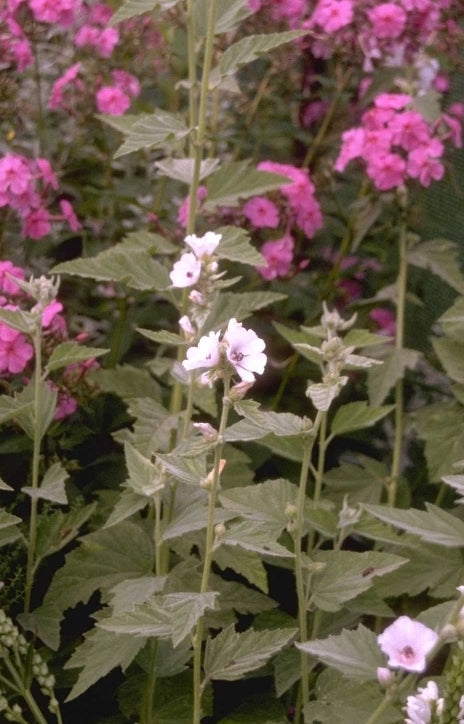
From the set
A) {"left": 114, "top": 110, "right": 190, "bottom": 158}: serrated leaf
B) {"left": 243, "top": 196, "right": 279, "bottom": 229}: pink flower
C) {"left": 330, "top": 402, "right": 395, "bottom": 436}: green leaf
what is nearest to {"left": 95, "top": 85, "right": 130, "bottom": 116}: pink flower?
{"left": 243, "top": 196, "right": 279, "bottom": 229}: pink flower

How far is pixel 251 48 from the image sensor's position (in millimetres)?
1316

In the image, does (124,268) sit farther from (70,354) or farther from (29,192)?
(29,192)

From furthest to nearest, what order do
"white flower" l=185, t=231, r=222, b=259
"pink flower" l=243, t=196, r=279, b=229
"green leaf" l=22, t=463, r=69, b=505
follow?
"pink flower" l=243, t=196, r=279, b=229, "green leaf" l=22, t=463, r=69, b=505, "white flower" l=185, t=231, r=222, b=259

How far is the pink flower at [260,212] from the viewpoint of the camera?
1.75 meters

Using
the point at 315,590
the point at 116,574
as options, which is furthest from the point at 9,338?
the point at 315,590

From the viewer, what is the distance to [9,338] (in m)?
1.42

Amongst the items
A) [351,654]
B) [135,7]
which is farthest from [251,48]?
[351,654]

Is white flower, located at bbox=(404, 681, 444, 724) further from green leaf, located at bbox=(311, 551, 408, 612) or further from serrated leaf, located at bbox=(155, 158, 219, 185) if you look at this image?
serrated leaf, located at bbox=(155, 158, 219, 185)

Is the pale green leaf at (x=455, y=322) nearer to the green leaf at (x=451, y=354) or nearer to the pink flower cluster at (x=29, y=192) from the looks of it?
the green leaf at (x=451, y=354)

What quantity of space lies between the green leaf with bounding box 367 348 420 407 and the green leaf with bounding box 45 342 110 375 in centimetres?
51

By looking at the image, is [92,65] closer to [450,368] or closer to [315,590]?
[450,368]

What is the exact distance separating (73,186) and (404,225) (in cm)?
62

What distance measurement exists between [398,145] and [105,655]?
3.13ft

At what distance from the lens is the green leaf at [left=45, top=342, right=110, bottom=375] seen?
4.11 ft
